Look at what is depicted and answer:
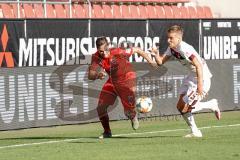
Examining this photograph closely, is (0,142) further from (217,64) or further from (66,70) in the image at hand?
(217,64)

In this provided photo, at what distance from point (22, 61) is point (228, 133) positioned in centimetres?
562

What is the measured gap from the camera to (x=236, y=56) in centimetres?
2320

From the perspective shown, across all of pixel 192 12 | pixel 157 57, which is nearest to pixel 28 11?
pixel 192 12

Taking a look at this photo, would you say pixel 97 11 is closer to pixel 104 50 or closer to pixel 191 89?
pixel 104 50

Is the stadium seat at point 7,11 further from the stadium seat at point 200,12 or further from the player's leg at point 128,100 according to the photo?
the stadium seat at point 200,12

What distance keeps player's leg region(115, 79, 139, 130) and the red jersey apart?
15 cm

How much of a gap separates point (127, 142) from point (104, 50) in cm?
196

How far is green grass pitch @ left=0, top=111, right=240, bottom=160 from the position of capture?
1155 cm

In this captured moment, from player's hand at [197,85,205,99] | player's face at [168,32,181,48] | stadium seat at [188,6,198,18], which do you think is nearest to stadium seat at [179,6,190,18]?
stadium seat at [188,6,198,18]

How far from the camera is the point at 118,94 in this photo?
15.7 m

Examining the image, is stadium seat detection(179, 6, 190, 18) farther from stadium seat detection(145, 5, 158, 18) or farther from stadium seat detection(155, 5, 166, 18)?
stadium seat detection(145, 5, 158, 18)

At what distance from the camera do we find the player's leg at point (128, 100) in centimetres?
1541

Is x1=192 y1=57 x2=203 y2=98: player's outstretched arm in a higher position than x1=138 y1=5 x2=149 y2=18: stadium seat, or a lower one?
lower

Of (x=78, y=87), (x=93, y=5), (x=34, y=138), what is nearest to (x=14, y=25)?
(x=78, y=87)
